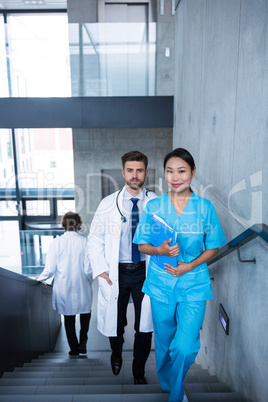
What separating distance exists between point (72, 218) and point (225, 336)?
181 centimetres

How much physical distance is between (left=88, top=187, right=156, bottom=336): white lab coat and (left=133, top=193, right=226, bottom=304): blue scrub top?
1.28 ft

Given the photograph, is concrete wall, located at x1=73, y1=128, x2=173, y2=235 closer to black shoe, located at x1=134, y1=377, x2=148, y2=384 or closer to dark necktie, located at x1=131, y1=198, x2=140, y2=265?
dark necktie, located at x1=131, y1=198, x2=140, y2=265

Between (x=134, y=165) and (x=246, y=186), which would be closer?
(x=246, y=186)

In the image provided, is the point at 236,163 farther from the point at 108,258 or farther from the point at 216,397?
the point at 216,397

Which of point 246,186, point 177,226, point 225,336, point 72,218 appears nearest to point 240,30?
point 246,186

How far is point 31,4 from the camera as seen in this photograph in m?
7.82

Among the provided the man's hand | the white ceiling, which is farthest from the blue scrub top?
the white ceiling

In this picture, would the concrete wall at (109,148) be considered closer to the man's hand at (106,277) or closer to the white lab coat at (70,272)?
the white lab coat at (70,272)

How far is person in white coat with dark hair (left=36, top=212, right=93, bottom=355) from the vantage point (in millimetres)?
3160

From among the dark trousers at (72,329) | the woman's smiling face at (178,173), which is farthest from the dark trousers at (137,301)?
the dark trousers at (72,329)

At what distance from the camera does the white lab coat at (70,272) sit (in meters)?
3.16

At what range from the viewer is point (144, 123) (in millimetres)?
5301

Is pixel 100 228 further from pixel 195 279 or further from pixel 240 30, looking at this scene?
pixel 240 30

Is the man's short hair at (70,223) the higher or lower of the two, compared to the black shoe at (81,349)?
higher
